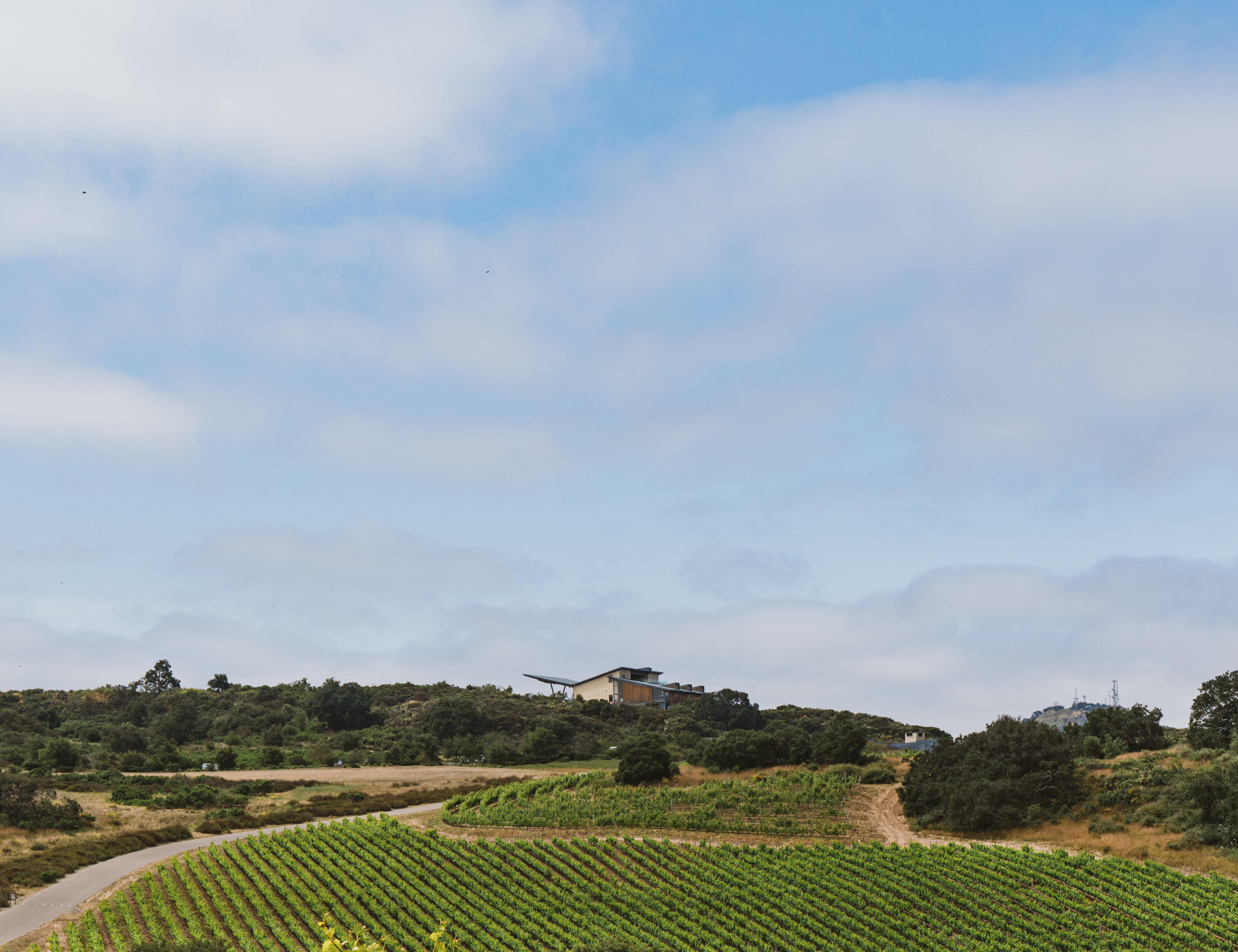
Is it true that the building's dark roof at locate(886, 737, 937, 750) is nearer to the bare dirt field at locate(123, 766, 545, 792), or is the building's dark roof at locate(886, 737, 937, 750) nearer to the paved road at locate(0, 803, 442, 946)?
the bare dirt field at locate(123, 766, 545, 792)

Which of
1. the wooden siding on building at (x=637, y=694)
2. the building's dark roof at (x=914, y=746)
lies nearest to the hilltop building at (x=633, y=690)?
the wooden siding on building at (x=637, y=694)

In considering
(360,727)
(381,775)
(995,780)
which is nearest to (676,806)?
(995,780)

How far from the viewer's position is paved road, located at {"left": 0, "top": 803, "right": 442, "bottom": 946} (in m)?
34.5

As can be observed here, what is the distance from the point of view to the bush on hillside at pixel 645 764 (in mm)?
51156

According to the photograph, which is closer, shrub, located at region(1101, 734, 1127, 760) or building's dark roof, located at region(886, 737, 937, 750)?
shrub, located at region(1101, 734, 1127, 760)

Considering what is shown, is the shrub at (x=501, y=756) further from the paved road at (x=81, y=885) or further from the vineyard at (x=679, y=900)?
the vineyard at (x=679, y=900)

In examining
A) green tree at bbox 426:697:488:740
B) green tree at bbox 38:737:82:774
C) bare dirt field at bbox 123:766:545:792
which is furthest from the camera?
green tree at bbox 426:697:488:740

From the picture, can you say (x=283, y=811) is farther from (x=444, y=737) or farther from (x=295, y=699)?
(x=295, y=699)

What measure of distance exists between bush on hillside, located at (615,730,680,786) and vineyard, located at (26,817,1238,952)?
10671mm

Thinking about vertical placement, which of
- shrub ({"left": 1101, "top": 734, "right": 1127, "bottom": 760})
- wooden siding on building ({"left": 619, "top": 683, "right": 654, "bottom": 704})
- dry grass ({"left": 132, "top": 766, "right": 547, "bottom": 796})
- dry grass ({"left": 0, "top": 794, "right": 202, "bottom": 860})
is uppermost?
wooden siding on building ({"left": 619, "top": 683, "right": 654, "bottom": 704})

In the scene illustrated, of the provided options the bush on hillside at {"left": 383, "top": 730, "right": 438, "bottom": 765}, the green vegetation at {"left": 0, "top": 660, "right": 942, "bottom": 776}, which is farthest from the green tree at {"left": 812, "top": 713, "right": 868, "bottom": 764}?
the bush on hillside at {"left": 383, "top": 730, "right": 438, "bottom": 765}

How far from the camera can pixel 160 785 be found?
6212 centimetres

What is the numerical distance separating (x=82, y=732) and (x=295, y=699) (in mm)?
25420

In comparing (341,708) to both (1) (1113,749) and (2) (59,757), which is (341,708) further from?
(1) (1113,749)
